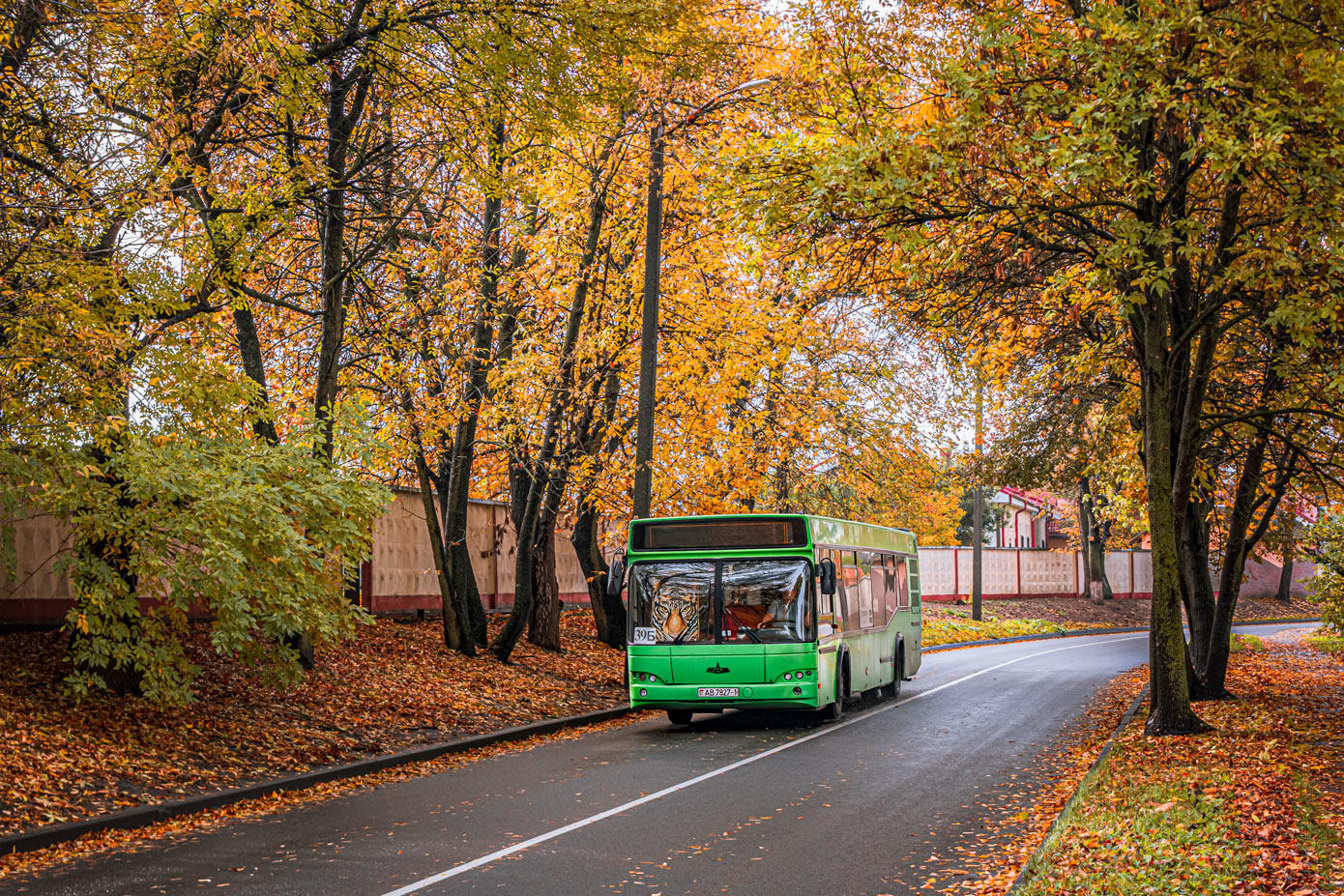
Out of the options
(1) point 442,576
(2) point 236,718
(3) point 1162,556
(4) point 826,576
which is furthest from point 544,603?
(3) point 1162,556

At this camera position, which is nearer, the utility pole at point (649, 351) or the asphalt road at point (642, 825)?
the asphalt road at point (642, 825)

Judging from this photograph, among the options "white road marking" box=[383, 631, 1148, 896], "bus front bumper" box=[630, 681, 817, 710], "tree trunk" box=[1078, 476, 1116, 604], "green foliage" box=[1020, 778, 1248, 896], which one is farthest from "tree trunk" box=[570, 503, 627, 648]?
"tree trunk" box=[1078, 476, 1116, 604]

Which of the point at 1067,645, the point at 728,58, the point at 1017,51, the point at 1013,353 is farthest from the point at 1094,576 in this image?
the point at 1017,51

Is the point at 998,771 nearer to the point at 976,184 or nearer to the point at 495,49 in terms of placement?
the point at 976,184

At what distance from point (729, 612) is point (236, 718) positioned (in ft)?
21.4

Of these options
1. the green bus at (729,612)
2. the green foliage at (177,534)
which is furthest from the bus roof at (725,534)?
the green foliage at (177,534)

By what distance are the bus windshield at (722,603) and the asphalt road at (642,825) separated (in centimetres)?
136

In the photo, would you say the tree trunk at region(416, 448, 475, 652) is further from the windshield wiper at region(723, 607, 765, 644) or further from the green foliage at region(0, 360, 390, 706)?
the green foliage at region(0, 360, 390, 706)

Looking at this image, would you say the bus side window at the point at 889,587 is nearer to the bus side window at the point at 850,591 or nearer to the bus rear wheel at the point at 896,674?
the bus rear wheel at the point at 896,674

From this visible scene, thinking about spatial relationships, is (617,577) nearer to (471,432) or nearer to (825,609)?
(825,609)

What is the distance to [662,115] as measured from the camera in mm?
19766

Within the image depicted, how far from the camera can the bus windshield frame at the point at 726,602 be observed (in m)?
16.2

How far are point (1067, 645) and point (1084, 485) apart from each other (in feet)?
30.9

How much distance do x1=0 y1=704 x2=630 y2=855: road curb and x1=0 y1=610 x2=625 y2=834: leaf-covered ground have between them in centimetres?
20
